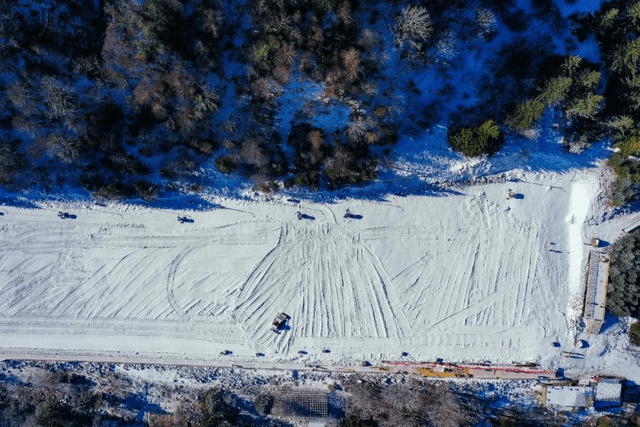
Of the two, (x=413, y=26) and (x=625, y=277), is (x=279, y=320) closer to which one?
(x=413, y=26)

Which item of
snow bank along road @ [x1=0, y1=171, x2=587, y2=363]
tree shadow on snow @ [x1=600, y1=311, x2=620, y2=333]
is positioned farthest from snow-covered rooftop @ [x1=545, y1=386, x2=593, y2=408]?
tree shadow on snow @ [x1=600, y1=311, x2=620, y2=333]

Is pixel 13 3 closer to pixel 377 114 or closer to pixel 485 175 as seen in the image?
pixel 377 114

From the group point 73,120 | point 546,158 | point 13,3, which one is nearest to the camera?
point 13,3

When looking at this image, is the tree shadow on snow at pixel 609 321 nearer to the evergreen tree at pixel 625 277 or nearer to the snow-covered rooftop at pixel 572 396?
the evergreen tree at pixel 625 277

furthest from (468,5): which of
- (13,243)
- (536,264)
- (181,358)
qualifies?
(13,243)

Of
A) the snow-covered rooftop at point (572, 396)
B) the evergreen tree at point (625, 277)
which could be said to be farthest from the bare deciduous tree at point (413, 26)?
the snow-covered rooftop at point (572, 396)

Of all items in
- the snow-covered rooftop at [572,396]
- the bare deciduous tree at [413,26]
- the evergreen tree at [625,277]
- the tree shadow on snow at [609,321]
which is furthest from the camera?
the tree shadow on snow at [609,321]
